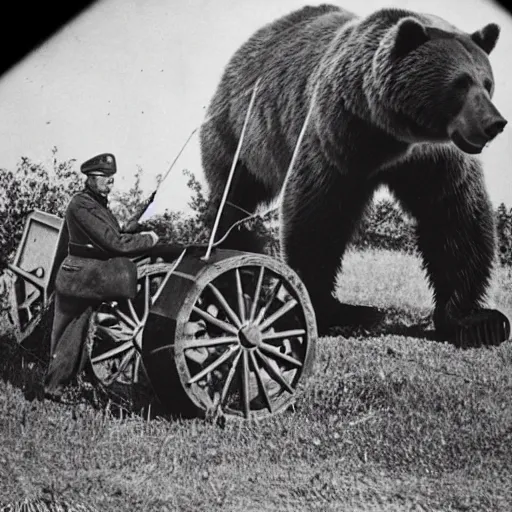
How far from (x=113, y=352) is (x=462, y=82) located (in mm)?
2336

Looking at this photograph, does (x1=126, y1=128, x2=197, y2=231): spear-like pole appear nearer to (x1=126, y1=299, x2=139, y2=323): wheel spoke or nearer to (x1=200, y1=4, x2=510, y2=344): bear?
(x1=200, y1=4, x2=510, y2=344): bear

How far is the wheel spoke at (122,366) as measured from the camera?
416 centimetres

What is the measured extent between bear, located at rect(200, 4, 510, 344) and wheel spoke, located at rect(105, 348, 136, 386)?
2.72ft

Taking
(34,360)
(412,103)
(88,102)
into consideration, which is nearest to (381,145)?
(412,103)

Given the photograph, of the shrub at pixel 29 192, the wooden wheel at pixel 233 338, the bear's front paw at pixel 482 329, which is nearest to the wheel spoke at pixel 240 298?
the wooden wheel at pixel 233 338

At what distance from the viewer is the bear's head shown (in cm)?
411

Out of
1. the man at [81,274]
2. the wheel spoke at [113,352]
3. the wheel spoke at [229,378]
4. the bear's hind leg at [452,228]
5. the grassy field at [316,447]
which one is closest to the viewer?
the grassy field at [316,447]

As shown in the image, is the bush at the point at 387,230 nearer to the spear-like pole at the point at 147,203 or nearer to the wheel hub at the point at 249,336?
the wheel hub at the point at 249,336

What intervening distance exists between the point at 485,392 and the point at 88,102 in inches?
104

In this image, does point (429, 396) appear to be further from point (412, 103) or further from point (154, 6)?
point (154, 6)

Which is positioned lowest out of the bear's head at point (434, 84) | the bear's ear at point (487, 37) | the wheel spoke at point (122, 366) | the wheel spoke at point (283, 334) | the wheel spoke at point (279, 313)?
the wheel spoke at point (122, 366)

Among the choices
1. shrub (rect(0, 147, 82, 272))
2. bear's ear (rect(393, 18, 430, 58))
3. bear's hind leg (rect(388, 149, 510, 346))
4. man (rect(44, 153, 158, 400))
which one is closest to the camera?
man (rect(44, 153, 158, 400))

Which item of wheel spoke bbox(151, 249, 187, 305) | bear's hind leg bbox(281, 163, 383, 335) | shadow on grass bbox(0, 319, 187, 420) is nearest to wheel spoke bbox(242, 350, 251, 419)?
shadow on grass bbox(0, 319, 187, 420)

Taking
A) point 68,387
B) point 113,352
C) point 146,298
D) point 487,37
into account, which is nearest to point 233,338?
point 146,298
